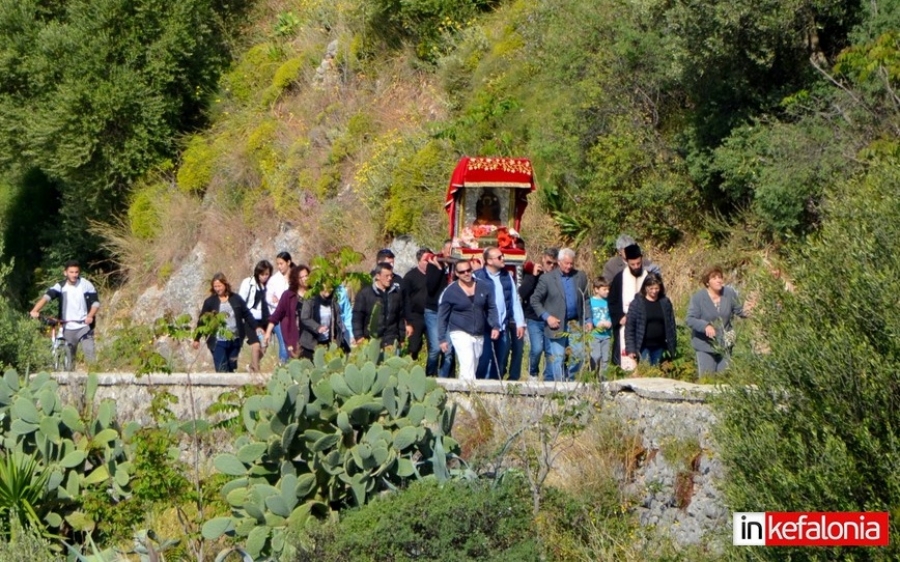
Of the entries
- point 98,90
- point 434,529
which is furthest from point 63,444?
point 98,90

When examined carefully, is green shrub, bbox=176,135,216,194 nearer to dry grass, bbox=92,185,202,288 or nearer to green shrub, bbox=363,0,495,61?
dry grass, bbox=92,185,202,288

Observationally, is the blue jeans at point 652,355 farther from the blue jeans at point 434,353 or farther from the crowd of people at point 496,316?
the blue jeans at point 434,353

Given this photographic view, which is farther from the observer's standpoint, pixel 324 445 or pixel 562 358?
pixel 562 358

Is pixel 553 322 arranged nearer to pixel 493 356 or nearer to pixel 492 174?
pixel 493 356

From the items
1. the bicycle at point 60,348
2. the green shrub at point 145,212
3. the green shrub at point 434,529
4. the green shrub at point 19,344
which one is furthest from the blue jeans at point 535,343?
the green shrub at point 145,212

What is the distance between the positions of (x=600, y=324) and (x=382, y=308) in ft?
7.22

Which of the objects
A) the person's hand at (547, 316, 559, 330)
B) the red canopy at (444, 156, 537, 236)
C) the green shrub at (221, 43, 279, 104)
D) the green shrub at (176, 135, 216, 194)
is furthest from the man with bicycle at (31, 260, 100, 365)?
the green shrub at (221, 43, 279, 104)

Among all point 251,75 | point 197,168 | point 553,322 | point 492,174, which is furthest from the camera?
point 251,75

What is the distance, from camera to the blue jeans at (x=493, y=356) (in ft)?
44.9

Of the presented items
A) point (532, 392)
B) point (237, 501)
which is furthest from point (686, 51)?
Result: point (237, 501)

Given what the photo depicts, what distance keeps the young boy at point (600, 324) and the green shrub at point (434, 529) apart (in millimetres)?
3180

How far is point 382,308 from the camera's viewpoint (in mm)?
13656

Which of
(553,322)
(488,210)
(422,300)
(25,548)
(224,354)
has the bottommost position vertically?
(25,548)

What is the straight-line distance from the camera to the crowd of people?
1262 centimetres
